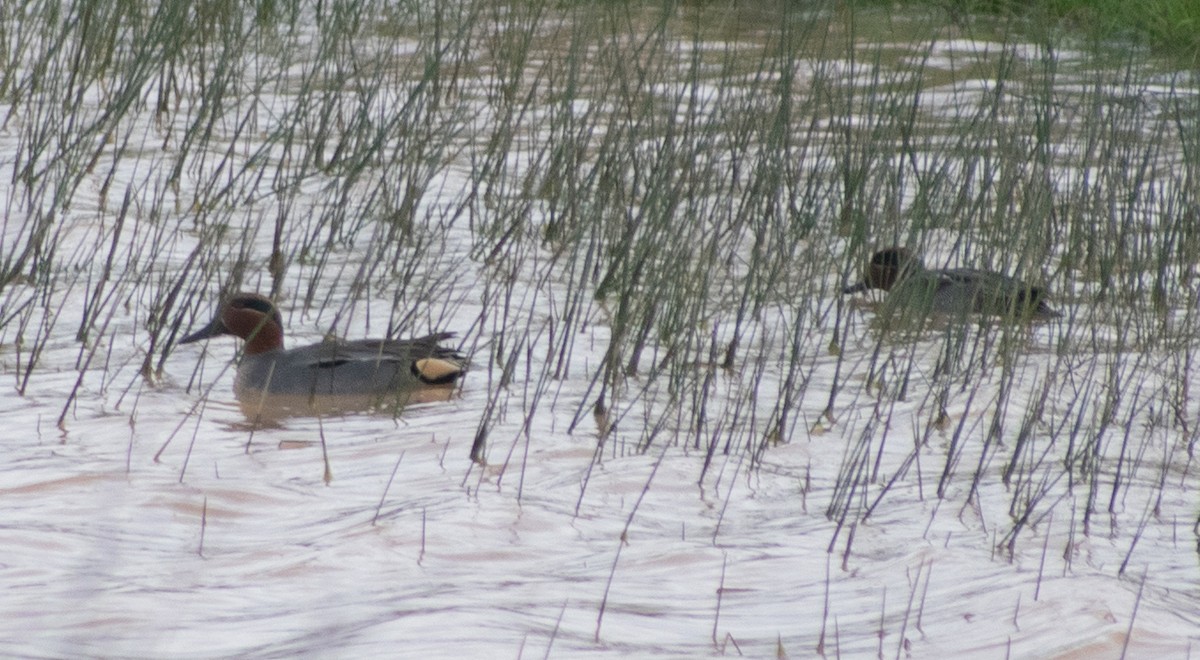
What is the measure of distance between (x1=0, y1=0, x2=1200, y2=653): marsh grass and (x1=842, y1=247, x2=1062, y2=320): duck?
0.27 ft

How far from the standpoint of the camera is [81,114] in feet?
23.1

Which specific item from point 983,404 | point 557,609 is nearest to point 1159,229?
point 983,404

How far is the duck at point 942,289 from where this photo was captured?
15.7 ft

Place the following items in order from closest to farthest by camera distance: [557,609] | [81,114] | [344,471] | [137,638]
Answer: [137,638]
[557,609]
[344,471]
[81,114]

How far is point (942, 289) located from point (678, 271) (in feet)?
4.03

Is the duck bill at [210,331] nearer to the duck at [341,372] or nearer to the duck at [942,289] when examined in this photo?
the duck at [341,372]

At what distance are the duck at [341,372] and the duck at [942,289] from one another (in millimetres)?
1199

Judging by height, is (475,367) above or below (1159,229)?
below

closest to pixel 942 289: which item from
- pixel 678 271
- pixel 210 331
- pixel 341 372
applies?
pixel 678 271

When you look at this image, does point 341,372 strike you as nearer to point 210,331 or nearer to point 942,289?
point 210,331

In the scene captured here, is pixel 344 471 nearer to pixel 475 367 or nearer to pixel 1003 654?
pixel 475 367

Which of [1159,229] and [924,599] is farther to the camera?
[1159,229]

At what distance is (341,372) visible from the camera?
4613 mm

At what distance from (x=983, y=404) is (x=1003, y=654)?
1805 millimetres
